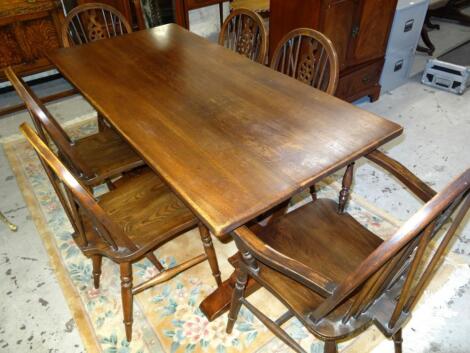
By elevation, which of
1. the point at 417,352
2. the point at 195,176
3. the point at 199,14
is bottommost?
the point at 417,352

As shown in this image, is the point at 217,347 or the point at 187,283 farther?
the point at 187,283

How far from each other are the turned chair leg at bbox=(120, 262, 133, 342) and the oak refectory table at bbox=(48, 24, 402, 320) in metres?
0.29

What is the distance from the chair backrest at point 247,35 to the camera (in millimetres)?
1855

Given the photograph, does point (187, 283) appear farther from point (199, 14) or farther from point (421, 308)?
point (199, 14)

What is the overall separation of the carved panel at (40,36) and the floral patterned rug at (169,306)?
139 cm

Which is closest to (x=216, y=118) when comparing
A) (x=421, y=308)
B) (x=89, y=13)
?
(x=421, y=308)

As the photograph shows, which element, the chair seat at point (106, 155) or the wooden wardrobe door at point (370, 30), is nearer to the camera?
the chair seat at point (106, 155)

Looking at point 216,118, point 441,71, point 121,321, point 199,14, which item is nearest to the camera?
point 216,118

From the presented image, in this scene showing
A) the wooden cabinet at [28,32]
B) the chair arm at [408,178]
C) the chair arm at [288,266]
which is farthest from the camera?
the wooden cabinet at [28,32]

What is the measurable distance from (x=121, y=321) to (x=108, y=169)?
627 mm

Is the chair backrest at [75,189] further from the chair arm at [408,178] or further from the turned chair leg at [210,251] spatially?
the chair arm at [408,178]

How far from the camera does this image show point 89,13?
7.04 ft

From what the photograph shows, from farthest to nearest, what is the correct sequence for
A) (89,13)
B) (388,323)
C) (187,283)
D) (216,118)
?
(89,13), (187,283), (216,118), (388,323)

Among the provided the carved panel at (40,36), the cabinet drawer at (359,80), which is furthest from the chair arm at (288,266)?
the carved panel at (40,36)
